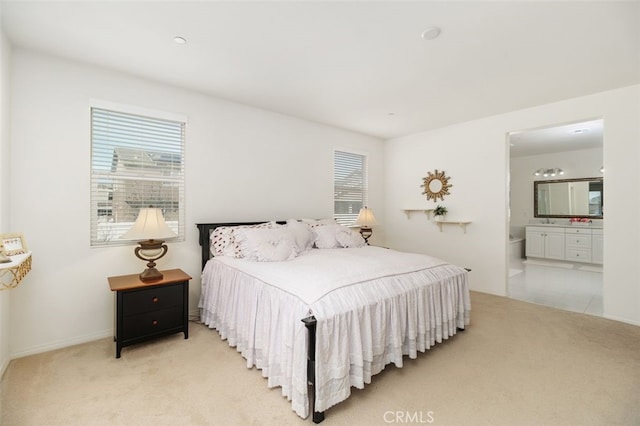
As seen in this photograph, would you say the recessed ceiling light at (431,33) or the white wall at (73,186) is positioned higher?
the recessed ceiling light at (431,33)

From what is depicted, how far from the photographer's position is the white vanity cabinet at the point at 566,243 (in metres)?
5.83

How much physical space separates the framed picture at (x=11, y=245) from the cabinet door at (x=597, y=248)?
855cm

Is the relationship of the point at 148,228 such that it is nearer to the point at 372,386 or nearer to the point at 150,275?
the point at 150,275

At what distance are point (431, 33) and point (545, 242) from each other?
6411mm

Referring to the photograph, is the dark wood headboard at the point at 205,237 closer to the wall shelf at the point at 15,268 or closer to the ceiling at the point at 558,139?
the wall shelf at the point at 15,268

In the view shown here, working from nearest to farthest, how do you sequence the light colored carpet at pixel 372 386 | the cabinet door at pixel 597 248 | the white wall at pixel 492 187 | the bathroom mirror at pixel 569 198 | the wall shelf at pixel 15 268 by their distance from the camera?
the wall shelf at pixel 15 268, the light colored carpet at pixel 372 386, the white wall at pixel 492 187, the cabinet door at pixel 597 248, the bathroom mirror at pixel 569 198

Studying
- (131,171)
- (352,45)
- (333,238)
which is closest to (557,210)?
(333,238)

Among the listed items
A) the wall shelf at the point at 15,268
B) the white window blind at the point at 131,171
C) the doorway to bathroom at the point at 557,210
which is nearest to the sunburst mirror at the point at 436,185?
the doorway to bathroom at the point at 557,210

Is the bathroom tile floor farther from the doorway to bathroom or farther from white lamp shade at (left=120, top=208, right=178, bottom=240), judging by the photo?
white lamp shade at (left=120, top=208, right=178, bottom=240)

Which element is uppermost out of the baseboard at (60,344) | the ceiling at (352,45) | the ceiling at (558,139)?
the ceiling at (558,139)

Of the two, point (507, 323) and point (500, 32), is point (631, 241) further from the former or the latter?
point (500, 32)

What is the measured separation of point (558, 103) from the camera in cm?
354

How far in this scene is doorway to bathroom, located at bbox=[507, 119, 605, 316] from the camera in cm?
509

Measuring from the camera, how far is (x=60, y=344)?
253 cm
